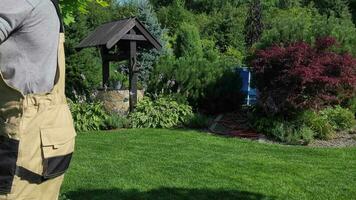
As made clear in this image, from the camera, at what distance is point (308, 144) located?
10031 mm

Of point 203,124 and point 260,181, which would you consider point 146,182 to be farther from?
point 203,124

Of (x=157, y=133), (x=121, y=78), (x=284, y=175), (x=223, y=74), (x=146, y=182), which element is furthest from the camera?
(x=121, y=78)

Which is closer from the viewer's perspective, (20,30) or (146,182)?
(20,30)

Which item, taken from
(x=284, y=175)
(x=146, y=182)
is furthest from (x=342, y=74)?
(x=146, y=182)

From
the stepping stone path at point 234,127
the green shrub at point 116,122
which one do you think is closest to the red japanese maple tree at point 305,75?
the stepping stone path at point 234,127

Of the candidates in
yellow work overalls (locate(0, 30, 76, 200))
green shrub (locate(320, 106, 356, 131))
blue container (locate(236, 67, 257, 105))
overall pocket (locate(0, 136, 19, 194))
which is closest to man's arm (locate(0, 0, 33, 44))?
yellow work overalls (locate(0, 30, 76, 200))

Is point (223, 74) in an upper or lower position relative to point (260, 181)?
upper

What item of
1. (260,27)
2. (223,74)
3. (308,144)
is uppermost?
(260,27)

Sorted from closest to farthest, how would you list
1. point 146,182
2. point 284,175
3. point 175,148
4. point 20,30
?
point 20,30 → point 146,182 → point 284,175 → point 175,148

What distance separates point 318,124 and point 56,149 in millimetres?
9022

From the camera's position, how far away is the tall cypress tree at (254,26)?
29823 mm

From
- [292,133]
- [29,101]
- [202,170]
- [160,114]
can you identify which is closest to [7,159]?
[29,101]

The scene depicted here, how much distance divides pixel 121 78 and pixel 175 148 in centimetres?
657

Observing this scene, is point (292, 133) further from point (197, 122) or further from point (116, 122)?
point (116, 122)
